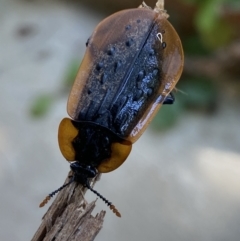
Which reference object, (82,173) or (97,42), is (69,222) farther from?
(97,42)

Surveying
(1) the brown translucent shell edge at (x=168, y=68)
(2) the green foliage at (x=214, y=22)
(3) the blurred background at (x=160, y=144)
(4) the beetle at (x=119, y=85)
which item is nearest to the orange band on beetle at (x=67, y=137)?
(4) the beetle at (x=119, y=85)

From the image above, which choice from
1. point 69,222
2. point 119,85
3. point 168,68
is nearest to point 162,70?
point 168,68

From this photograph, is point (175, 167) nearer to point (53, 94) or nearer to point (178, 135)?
point (178, 135)

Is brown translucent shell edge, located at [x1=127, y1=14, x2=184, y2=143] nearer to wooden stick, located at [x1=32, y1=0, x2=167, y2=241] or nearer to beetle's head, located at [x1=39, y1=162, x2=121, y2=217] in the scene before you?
→ beetle's head, located at [x1=39, y1=162, x2=121, y2=217]

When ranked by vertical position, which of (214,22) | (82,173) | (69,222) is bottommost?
(69,222)

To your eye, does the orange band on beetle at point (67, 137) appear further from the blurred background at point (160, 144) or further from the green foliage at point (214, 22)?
the green foliage at point (214, 22)

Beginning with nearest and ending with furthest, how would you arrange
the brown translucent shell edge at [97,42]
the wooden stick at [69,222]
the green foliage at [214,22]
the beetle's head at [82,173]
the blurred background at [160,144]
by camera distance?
1. the wooden stick at [69,222]
2. the beetle's head at [82,173]
3. the brown translucent shell edge at [97,42]
4. the blurred background at [160,144]
5. the green foliage at [214,22]
